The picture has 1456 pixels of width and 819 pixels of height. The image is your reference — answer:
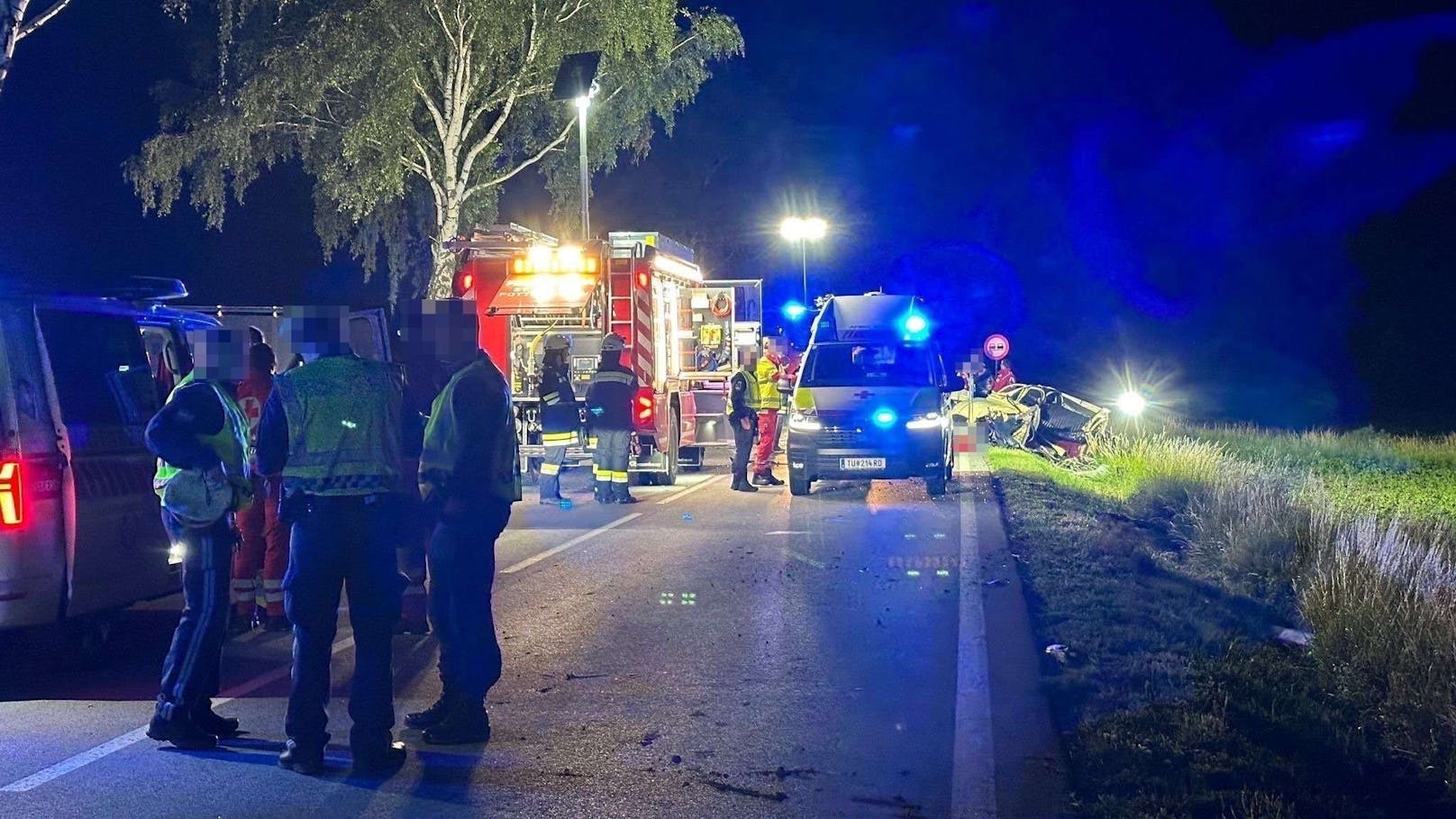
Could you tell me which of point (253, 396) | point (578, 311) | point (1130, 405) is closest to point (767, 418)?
point (578, 311)

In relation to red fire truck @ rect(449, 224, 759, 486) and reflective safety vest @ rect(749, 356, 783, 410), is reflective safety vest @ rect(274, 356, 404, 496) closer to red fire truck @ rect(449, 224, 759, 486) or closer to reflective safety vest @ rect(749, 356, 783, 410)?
red fire truck @ rect(449, 224, 759, 486)

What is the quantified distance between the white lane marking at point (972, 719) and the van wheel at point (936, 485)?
5734mm

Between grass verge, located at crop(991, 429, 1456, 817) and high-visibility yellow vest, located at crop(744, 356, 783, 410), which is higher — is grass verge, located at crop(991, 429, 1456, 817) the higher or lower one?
the lower one

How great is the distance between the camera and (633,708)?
6.44 m

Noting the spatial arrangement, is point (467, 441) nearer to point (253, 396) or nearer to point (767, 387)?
point (253, 396)

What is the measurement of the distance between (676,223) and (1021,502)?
109ft

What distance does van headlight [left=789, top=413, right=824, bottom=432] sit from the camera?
51.1 feet

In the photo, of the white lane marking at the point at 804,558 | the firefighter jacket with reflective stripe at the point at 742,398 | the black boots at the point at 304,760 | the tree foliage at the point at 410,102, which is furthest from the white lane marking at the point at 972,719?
the tree foliage at the point at 410,102

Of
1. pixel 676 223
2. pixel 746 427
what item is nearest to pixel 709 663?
pixel 746 427

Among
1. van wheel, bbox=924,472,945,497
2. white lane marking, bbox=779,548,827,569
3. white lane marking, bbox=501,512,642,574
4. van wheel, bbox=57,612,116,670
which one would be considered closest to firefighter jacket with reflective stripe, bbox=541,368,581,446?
white lane marking, bbox=501,512,642,574

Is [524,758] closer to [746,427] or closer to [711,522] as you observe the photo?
[711,522]

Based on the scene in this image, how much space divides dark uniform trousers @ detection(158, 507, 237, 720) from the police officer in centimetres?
58

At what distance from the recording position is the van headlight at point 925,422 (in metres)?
15.4

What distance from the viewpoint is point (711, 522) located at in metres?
13.5
